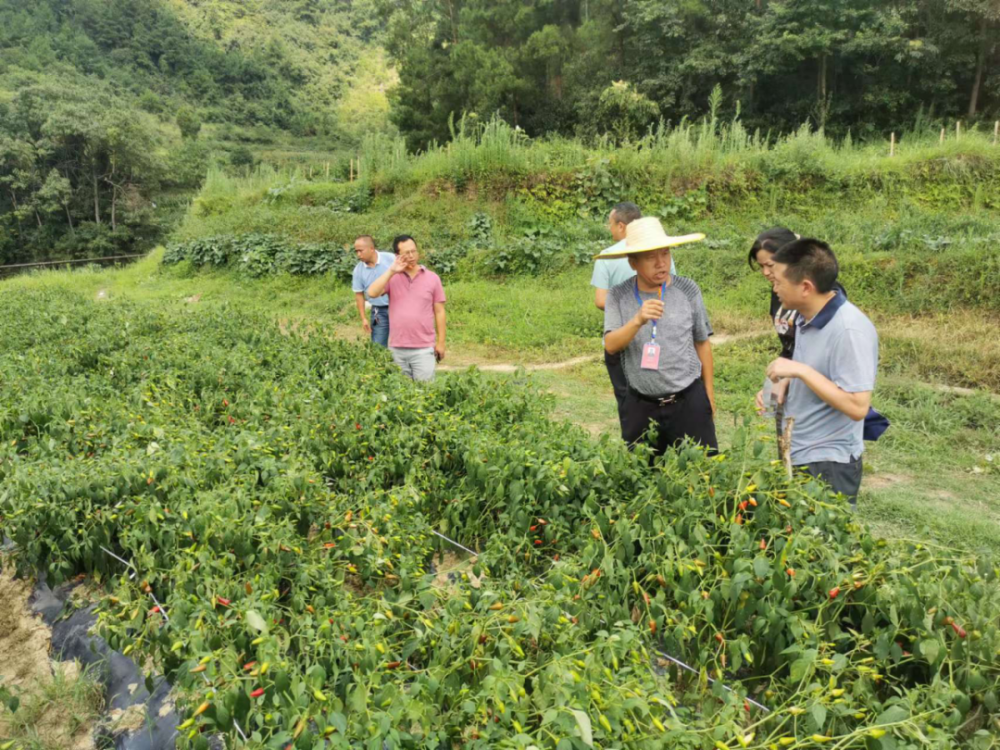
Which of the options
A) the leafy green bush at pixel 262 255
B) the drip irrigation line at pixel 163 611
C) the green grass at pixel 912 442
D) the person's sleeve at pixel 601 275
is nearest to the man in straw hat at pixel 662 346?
the green grass at pixel 912 442

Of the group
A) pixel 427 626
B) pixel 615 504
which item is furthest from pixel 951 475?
pixel 427 626

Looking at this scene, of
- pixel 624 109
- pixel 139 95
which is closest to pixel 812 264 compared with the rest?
pixel 624 109

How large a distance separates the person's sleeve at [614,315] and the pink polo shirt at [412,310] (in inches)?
83.0

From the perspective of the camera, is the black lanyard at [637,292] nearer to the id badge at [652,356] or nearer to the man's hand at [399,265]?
the id badge at [652,356]

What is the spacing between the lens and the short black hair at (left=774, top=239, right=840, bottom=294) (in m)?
2.88

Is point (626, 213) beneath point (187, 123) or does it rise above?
beneath

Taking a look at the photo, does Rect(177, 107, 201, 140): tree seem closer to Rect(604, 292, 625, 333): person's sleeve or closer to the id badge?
Rect(604, 292, 625, 333): person's sleeve

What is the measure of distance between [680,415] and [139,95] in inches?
2667

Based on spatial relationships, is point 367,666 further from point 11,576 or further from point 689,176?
point 689,176

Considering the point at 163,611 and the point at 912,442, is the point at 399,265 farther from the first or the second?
the point at 912,442

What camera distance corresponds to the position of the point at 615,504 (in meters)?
2.88

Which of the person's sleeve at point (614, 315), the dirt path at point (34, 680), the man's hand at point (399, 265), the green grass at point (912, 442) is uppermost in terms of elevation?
the man's hand at point (399, 265)

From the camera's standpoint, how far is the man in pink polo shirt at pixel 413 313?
5531 mm

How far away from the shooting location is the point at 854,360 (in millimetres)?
2838
